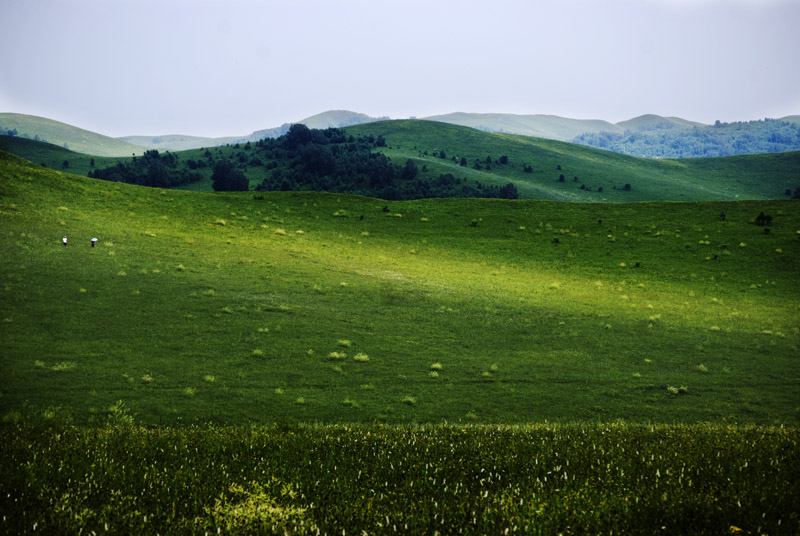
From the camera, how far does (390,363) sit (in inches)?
1009

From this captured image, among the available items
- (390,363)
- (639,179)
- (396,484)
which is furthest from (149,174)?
(396,484)

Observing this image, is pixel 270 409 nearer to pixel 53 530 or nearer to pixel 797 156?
pixel 53 530

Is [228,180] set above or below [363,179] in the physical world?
below

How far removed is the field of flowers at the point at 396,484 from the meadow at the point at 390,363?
60 mm

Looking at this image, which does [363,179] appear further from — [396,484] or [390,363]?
[396,484]

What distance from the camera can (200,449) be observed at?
993 centimetres

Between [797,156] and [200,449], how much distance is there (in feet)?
832

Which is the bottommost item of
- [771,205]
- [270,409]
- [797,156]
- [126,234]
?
[270,409]

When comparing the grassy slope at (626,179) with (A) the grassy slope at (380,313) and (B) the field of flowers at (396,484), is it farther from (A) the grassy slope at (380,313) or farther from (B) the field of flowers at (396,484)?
(B) the field of flowers at (396,484)

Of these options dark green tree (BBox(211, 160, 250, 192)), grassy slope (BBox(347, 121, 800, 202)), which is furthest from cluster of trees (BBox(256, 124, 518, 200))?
dark green tree (BBox(211, 160, 250, 192))

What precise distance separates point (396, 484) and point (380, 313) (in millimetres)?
25722

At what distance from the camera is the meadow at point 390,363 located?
7.24 m

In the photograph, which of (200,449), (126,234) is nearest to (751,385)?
(200,449)

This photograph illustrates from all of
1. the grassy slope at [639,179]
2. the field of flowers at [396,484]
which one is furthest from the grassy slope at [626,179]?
the field of flowers at [396,484]
